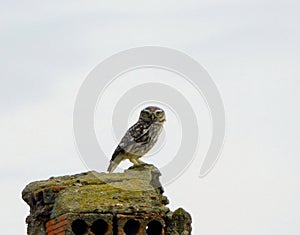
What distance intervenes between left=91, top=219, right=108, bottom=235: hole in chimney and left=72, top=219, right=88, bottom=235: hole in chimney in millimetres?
100

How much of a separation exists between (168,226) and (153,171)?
90 cm

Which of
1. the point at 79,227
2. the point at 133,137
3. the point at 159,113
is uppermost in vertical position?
the point at 159,113

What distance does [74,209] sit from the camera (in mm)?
13492

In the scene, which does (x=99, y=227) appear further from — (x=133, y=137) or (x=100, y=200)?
(x=133, y=137)

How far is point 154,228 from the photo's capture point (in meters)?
13.9

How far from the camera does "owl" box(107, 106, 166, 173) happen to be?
16344 mm

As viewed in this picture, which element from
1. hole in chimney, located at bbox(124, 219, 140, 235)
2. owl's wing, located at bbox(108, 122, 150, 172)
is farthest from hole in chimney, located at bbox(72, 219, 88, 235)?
owl's wing, located at bbox(108, 122, 150, 172)

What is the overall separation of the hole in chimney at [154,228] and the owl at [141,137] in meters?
2.34

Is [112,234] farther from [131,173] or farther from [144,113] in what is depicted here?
[144,113]

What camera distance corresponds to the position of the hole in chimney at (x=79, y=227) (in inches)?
529

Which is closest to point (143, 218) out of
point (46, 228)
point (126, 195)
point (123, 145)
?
point (126, 195)

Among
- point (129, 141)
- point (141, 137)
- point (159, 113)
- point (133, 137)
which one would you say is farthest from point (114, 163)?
point (159, 113)

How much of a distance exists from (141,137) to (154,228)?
2.96 metres

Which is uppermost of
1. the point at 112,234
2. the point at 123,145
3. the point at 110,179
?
the point at 123,145
